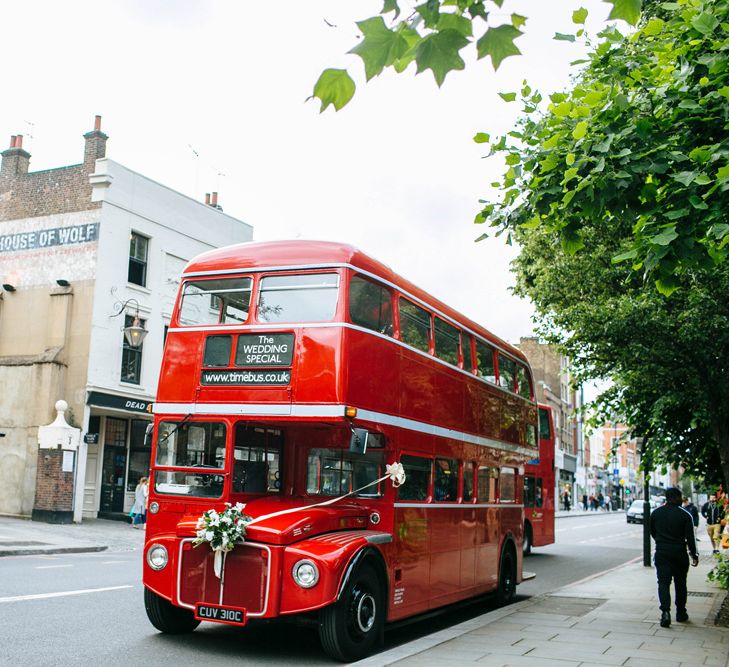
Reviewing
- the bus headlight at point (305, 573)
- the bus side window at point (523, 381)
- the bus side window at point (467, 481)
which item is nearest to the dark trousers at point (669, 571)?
the bus side window at point (467, 481)

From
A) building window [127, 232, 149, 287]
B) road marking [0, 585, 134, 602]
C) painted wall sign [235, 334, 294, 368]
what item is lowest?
road marking [0, 585, 134, 602]

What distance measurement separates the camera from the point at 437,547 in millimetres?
10883

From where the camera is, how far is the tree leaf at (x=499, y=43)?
3990 millimetres

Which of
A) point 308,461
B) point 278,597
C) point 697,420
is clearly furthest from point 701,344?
point 278,597

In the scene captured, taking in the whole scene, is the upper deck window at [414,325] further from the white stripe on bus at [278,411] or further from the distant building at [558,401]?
the distant building at [558,401]

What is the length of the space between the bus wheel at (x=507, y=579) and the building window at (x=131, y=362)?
58.6 feet

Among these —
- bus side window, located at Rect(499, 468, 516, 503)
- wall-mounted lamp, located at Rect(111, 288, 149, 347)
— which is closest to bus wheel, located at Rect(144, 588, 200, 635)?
bus side window, located at Rect(499, 468, 516, 503)

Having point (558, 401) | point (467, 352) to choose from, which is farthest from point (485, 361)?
point (558, 401)

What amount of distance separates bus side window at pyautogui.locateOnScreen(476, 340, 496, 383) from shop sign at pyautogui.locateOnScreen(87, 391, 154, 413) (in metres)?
16.3

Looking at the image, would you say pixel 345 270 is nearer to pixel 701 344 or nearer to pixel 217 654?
pixel 217 654

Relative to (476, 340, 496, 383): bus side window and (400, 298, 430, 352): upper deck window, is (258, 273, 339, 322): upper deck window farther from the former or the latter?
(476, 340, 496, 383): bus side window

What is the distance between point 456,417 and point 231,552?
424cm

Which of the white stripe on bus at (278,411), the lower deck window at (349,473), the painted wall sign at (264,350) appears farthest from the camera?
the lower deck window at (349,473)

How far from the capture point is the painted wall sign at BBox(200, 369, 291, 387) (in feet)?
28.8
